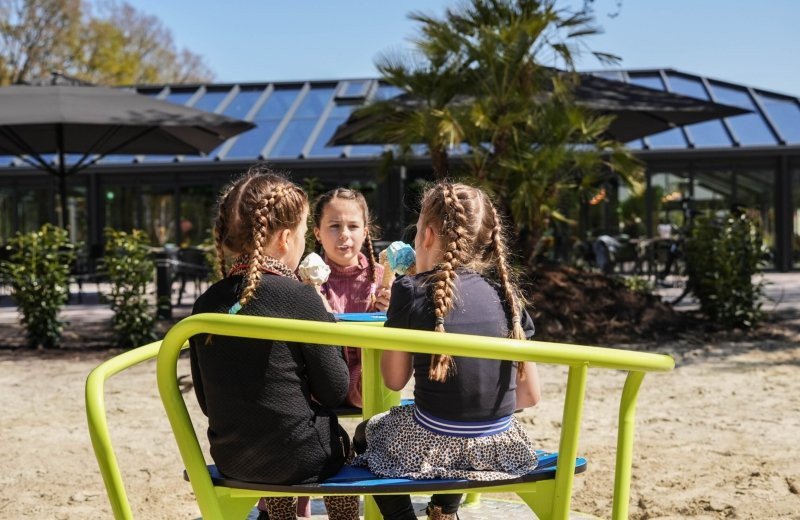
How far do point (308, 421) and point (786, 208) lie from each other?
1929 centimetres

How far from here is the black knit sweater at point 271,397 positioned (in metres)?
2.14

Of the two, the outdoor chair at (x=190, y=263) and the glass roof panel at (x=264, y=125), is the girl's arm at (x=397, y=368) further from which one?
the glass roof panel at (x=264, y=125)

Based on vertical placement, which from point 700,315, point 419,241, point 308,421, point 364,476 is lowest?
point 700,315

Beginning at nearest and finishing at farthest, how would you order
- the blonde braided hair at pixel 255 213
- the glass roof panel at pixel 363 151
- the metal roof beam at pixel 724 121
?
the blonde braided hair at pixel 255 213 < the metal roof beam at pixel 724 121 < the glass roof panel at pixel 363 151

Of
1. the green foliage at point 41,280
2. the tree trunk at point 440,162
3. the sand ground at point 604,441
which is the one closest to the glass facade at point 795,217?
the tree trunk at point 440,162

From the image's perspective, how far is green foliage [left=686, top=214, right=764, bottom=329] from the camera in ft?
29.5

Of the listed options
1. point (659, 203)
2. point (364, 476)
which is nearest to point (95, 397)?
point (364, 476)

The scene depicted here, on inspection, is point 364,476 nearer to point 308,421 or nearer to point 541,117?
point 308,421

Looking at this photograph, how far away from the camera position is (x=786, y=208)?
1939cm

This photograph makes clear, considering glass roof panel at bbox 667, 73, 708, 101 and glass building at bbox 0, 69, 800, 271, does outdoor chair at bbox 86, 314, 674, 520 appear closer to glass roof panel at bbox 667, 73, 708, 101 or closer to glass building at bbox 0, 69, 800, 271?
glass building at bbox 0, 69, 800, 271

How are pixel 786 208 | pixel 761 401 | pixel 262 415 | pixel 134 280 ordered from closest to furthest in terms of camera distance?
pixel 262 415 → pixel 761 401 → pixel 134 280 → pixel 786 208

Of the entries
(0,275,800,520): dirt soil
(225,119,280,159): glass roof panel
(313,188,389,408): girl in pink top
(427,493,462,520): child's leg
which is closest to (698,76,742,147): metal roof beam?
(225,119,280,159): glass roof panel

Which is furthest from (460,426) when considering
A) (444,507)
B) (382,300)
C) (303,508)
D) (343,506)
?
(303,508)

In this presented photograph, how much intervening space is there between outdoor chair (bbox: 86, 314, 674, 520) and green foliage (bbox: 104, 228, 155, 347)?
617 centimetres
